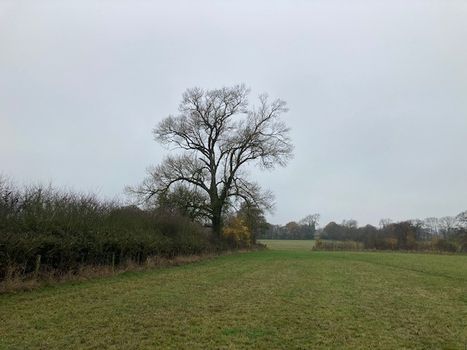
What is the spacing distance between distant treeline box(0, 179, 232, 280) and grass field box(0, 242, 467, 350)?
4.98 feet

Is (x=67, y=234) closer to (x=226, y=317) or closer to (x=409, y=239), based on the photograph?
(x=226, y=317)

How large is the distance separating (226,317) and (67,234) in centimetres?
909

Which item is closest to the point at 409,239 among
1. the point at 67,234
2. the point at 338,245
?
the point at 338,245

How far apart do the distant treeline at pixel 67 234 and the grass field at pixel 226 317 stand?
152 cm

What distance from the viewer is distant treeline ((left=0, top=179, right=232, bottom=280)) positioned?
12.3 m

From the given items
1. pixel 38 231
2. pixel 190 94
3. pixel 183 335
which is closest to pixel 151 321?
pixel 183 335

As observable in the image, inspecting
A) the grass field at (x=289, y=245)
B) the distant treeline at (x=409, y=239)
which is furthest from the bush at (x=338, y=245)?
the grass field at (x=289, y=245)

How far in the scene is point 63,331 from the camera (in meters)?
6.85

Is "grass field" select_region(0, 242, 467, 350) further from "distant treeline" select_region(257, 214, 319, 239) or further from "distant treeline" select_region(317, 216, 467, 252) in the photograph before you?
"distant treeline" select_region(257, 214, 319, 239)

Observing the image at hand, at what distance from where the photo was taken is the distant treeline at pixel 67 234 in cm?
1228

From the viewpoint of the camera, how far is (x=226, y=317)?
332 inches

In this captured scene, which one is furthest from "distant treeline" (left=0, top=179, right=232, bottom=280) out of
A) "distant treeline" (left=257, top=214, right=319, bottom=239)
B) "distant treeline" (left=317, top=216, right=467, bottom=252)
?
"distant treeline" (left=257, top=214, right=319, bottom=239)

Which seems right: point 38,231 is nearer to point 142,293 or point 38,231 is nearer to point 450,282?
point 142,293

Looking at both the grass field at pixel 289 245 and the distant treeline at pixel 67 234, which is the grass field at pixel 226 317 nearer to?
the distant treeline at pixel 67 234
